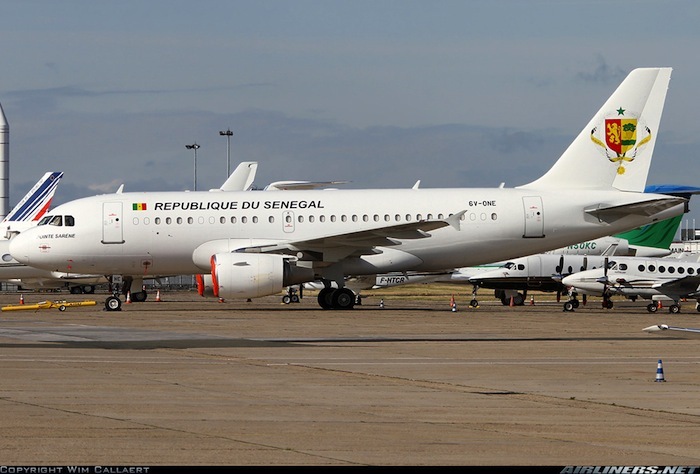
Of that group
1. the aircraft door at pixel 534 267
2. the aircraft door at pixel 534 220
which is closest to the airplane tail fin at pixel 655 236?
the aircraft door at pixel 534 267

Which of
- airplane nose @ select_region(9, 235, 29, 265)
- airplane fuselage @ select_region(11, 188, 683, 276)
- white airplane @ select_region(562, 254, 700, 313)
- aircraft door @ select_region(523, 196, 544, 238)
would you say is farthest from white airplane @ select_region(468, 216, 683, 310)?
airplane nose @ select_region(9, 235, 29, 265)

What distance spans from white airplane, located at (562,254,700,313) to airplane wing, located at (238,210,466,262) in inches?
465

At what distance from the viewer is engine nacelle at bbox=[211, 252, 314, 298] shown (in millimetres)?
35125

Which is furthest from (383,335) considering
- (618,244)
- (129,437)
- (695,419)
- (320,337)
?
(618,244)

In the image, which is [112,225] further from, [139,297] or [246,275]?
[139,297]

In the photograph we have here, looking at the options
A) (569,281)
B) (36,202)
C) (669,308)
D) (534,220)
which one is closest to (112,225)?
(534,220)

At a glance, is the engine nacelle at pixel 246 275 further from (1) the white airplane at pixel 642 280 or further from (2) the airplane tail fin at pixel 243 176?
(2) the airplane tail fin at pixel 243 176

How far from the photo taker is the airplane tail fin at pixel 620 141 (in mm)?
38938

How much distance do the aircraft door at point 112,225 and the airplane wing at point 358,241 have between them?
13.9ft

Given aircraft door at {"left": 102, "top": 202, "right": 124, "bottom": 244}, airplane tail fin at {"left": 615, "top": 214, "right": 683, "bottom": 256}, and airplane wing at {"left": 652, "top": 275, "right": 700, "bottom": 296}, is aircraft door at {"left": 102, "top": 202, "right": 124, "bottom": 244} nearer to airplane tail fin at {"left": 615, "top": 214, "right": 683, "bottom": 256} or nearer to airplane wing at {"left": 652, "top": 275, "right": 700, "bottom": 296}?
airplane wing at {"left": 652, "top": 275, "right": 700, "bottom": 296}

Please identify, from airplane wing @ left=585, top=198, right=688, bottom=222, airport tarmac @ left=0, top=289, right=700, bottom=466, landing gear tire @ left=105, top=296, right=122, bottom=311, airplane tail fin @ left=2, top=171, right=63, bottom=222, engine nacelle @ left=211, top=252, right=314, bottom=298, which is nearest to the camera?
airport tarmac @ left=0, top=289, right=700, bottom=466

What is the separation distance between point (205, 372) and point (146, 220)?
2237cm

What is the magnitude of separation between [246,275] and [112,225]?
237 inches

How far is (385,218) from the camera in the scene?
38.3 metres
